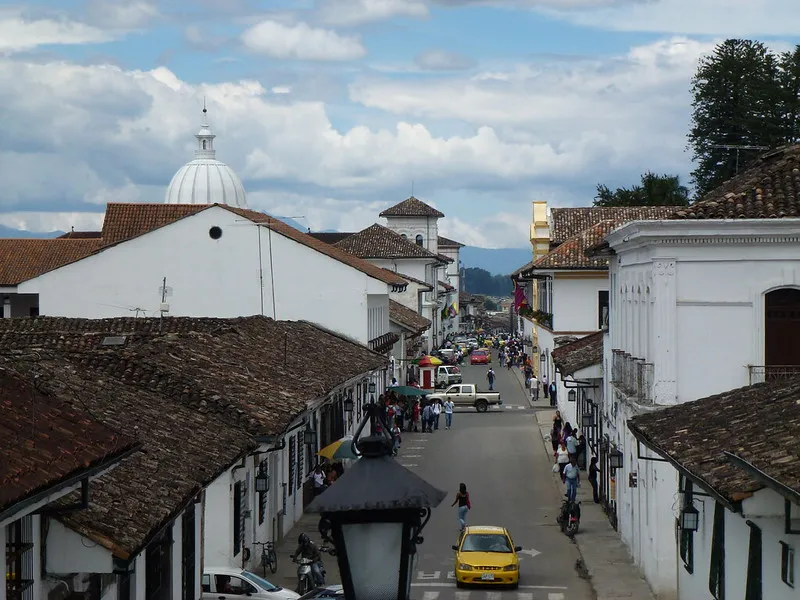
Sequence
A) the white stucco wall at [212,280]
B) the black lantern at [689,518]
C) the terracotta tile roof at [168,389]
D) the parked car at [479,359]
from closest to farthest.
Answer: the terracotta tile roof at [168,389]
the black lantern at [689,518]
the white stucco wall at [212,280]
the parked car at [479,359]

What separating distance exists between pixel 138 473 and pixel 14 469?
17.9 ft

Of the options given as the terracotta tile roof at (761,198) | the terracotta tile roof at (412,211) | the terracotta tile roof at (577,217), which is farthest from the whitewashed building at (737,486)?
the terracotta tile roof at (412,211)

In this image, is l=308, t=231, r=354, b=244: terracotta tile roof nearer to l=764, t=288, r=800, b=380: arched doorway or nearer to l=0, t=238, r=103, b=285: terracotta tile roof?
l=0, t=238, r=103, b=285: terracotta tile roof

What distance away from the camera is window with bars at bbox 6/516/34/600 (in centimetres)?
1165

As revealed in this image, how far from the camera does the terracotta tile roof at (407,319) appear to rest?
193 feet

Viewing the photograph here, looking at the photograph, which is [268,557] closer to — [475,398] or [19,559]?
[19,559]

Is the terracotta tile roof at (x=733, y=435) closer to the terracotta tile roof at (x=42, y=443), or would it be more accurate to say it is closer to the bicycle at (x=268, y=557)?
the terracotta tile roof at (x=42, y=443)

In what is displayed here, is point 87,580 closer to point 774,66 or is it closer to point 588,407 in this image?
point 588,407

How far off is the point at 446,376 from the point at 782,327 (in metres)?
47.8

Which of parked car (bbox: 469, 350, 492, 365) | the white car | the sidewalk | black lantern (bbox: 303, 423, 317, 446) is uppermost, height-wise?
black lantern (bbox: 303, 423, 317, 446)

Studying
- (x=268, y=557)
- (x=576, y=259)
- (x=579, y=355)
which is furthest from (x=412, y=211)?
(x=268, y=557)

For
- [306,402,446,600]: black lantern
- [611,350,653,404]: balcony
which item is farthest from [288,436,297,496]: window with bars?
[306,402,446,600]: black lantern

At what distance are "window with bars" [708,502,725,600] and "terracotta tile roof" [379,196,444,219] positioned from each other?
328 ft

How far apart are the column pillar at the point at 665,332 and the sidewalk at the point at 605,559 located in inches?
131
